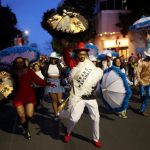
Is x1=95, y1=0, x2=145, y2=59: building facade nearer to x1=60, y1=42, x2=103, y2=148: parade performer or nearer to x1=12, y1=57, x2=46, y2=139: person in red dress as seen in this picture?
x1=12, y1=57, x2=46, y2=139: person in red dress

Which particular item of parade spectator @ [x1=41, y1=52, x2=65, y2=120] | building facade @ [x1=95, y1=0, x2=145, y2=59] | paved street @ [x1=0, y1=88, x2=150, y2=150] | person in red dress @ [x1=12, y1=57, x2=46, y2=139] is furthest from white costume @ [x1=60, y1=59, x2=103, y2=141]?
building facade @ [x1=95, y1=0, x2=145, y2=59]

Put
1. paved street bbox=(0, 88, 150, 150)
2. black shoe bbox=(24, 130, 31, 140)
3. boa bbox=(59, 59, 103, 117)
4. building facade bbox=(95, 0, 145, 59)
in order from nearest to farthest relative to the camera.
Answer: boa bbox=(59, 59, 103, 117) < paved street bbox=(0, 88, 150, 150) < black shoe bbox=(24, 130, 31, 140) < building facade bbox=(95, 0, 145, 59)

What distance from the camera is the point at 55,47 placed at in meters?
7.91

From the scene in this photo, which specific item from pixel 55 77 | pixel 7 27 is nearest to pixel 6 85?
pixel 55 77

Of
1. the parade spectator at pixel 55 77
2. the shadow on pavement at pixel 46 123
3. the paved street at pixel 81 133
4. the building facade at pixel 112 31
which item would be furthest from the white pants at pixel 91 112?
the building facade at pixel 112 31

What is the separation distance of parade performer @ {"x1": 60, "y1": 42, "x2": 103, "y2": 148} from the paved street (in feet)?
1.67

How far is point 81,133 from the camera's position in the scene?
957 centimetres

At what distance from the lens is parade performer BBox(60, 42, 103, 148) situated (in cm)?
827

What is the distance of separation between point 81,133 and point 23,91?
1581 millimetres

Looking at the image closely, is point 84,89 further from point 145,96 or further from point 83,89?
point 145,96

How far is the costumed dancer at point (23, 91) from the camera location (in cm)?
942

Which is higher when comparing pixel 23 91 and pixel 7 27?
pixel 7 27

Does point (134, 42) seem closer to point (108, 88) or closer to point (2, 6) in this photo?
point (2, 6)

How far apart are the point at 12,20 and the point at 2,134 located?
44357mm
